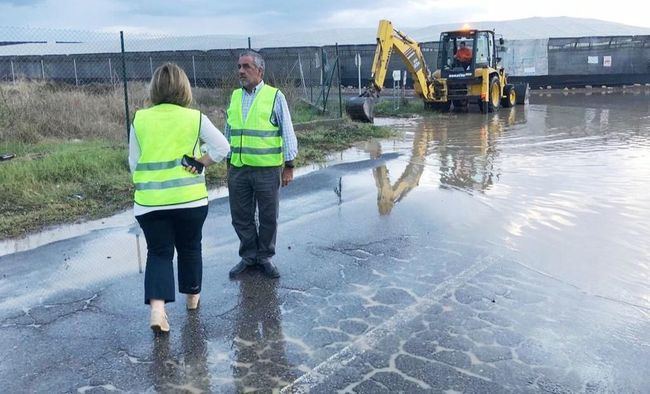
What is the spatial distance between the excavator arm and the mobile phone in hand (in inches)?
521

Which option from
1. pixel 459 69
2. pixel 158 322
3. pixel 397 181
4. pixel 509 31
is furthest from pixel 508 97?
pixel 509 31

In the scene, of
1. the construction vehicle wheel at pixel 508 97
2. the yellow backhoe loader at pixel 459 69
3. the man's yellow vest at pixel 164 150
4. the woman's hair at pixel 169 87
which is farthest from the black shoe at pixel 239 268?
the construction vehicle wheel at pixel 508 97

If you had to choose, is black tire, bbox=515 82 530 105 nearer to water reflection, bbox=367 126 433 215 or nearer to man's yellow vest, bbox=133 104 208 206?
water reflection, bbox=367 126 433 215

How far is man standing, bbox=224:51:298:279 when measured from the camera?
5109 millimetres

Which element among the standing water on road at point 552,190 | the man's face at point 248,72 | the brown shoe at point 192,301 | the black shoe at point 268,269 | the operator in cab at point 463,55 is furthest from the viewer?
the operator in cab at point 463,55

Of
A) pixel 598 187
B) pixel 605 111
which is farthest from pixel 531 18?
pixel 598 187

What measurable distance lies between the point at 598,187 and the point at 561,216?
1.89 m

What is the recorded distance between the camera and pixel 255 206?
5.50 meters

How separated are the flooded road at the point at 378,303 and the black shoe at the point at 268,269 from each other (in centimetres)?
8

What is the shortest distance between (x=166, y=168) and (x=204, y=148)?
1.17 ft

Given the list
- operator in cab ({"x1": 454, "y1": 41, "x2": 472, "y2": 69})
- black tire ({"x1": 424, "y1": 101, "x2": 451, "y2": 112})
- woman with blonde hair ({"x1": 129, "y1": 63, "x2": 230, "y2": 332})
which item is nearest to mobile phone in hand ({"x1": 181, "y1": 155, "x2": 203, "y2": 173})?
woman with blonde hair ({"x1": 129, "y1": 63, "x2": 230, "y2": 332})

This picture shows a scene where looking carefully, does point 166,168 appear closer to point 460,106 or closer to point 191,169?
point 191,169

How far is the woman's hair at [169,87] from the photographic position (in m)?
4.11

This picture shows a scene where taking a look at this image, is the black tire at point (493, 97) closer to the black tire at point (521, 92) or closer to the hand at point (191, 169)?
the black tire at point (521, 92)
